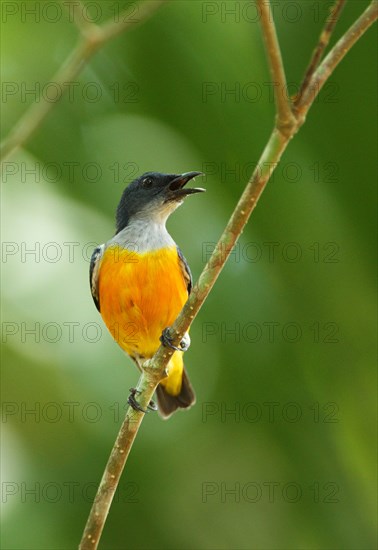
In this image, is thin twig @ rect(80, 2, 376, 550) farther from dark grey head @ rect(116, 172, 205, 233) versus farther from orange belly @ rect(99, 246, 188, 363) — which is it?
dark grey head @ rect(116, 172, 205, 233)

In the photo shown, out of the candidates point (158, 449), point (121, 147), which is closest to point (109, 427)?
point (158, 449)

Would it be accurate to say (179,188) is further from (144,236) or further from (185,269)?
(185,269)

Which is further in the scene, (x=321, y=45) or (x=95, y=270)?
(x=95, y=270)

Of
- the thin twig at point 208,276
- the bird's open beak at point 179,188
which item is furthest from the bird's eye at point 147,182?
the thin twig at point 208,276

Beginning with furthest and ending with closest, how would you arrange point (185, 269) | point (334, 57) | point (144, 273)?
point (185, 269) → point (144, 273) → point (334, 57)

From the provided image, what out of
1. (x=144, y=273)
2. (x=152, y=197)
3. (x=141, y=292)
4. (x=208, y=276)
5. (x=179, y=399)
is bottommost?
(x=179, y=399)

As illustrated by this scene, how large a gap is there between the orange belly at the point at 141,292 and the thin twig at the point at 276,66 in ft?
8.66

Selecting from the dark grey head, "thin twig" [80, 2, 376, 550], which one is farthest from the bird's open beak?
"thin twig" [80, 2, 376, 550]

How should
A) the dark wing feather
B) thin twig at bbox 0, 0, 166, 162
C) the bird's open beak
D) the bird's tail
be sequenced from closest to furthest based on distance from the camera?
1. thin twig at bbox 0, 0, 166, 162
2. the bird's open beak
3. the dark wing feather
4. the bird's tail

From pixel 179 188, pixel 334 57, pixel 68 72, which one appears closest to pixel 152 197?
pixel 179 188

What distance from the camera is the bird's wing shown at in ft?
18.6

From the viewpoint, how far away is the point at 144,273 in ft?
17.1

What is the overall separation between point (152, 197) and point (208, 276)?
2.45m

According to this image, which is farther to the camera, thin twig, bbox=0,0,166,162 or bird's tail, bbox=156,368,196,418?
bird's tail, bbox=156,368,196,418
